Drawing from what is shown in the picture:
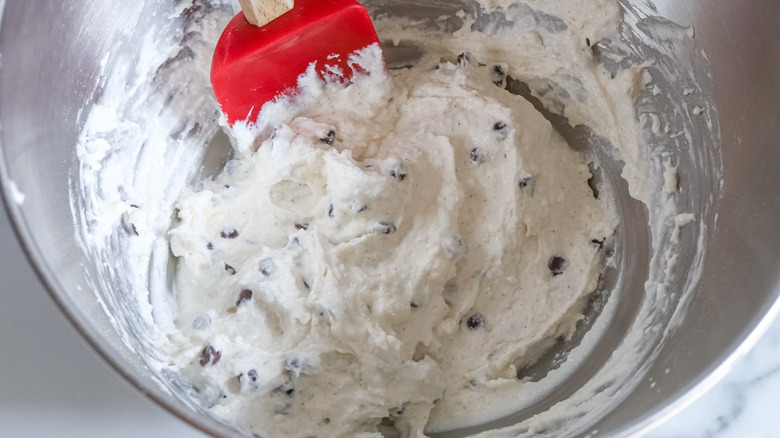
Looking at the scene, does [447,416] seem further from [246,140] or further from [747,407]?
[246,140]

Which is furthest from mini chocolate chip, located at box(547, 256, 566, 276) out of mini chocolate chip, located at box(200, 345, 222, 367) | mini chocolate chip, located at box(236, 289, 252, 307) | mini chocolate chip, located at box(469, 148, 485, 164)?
mini chocolate chip, located at box(200, 345, 222, 367)

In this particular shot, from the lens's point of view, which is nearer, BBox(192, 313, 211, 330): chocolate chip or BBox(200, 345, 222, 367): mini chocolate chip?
BBox(200, 345, 222, 367): mini chocolate chip

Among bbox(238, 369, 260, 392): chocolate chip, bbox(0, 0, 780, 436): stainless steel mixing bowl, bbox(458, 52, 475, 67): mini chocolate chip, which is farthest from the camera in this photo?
bbox(458, 52, 475, 67): mini chocolate chip

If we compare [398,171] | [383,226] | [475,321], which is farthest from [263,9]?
[475,321]

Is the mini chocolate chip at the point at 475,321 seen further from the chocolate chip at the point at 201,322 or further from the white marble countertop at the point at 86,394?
the chocolate chip at the point at 201,322

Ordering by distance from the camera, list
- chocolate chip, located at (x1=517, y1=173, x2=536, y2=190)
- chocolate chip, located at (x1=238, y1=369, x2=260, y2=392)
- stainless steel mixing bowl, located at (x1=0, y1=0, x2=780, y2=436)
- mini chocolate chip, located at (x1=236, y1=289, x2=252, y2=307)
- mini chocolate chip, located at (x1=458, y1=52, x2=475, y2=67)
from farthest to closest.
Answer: mini chocolate chip, located at (x1=458, y1=52, x2=475, y2=67)
chocolate chip, located at (x1=517, y1=173, x2=536, y2=190)
mini chocolate chip, located at (x1=236, y1=289, x2=252, y2=307)
chocolate chip, located at (x1=238, y1=369, x2=260, y2=392)
stainless steel mixing bowl, located at (x1=0, y1=0, x2=780, y2=436)

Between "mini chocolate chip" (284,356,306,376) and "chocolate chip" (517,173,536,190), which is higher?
"chocolate chip" (517,173,536,190)

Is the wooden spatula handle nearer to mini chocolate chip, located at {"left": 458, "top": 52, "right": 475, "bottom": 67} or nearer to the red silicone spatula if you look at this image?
the red silicone spatula

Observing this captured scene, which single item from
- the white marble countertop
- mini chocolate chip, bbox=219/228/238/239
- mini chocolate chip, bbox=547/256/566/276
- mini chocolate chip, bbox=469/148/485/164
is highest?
mini chocolate chip, bbox=469/148/485/164

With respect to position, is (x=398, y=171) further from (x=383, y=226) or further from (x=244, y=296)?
(x=244, y=296)

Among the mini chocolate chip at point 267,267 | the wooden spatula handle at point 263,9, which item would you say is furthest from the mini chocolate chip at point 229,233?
the wooden spatula handle at point 263,9
